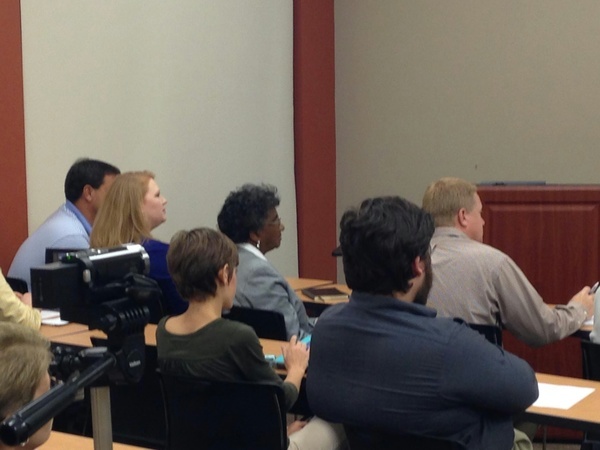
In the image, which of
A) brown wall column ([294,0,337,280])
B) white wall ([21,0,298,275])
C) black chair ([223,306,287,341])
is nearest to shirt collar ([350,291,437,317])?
black chair ([223,306,287,341])

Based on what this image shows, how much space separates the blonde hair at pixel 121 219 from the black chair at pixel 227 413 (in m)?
1.63

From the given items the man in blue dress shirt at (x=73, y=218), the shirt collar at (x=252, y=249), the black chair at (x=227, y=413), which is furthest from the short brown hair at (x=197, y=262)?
the man in blue dress shirt at (x=73, y=218)

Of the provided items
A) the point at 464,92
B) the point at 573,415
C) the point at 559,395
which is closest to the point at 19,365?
the point at 573,415

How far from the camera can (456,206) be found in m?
3.67

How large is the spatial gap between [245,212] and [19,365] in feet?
8.17

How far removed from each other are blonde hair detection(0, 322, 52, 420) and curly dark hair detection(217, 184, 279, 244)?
2389mm

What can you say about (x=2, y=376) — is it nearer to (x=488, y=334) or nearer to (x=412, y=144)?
(x=488, y=334)

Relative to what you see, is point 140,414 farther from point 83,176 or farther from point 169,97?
point 169,97

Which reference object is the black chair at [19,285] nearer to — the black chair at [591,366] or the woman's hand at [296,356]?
the woman's hand at [296,356]

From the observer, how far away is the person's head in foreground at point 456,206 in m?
3.67

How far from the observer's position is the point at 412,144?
280 inches

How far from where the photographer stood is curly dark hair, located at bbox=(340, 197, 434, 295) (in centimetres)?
226

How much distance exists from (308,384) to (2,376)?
100 centimetres

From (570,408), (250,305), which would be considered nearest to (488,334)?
(570,408)
